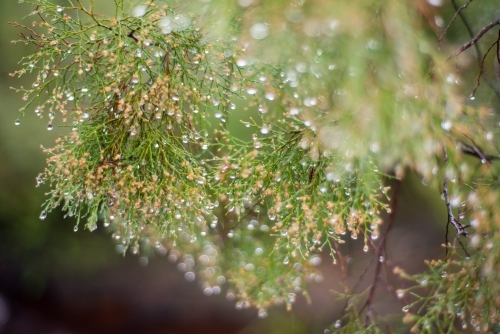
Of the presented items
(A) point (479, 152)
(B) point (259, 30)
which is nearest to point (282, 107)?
(B) point (259, 30)

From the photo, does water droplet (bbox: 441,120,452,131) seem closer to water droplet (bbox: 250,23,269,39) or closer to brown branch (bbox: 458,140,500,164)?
brown branch (bbox: 458,140,500,164)

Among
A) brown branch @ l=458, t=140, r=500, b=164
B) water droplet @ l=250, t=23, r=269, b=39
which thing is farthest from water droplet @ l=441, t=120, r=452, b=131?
water droplet @ l=250, t=23, r=269, b=39

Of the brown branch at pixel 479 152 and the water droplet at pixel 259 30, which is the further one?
the brown branch at pixel 479 152

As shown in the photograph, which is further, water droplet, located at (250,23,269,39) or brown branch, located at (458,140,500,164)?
brown branch, located at (458,140,500,164)

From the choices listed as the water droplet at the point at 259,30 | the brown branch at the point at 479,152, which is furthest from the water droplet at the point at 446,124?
the water droplet at the point at 259,30

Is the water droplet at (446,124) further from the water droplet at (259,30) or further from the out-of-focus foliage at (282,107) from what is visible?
the water droplet at (259,30)

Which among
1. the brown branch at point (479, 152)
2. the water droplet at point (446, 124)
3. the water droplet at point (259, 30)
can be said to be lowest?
the brown branch at point (479, 152)

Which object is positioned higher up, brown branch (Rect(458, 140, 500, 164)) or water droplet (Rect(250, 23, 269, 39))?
water droplet (Rect(250, 23, 269, 39))

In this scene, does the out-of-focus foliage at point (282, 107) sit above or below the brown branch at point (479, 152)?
above

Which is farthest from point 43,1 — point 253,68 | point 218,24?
point 253,68
